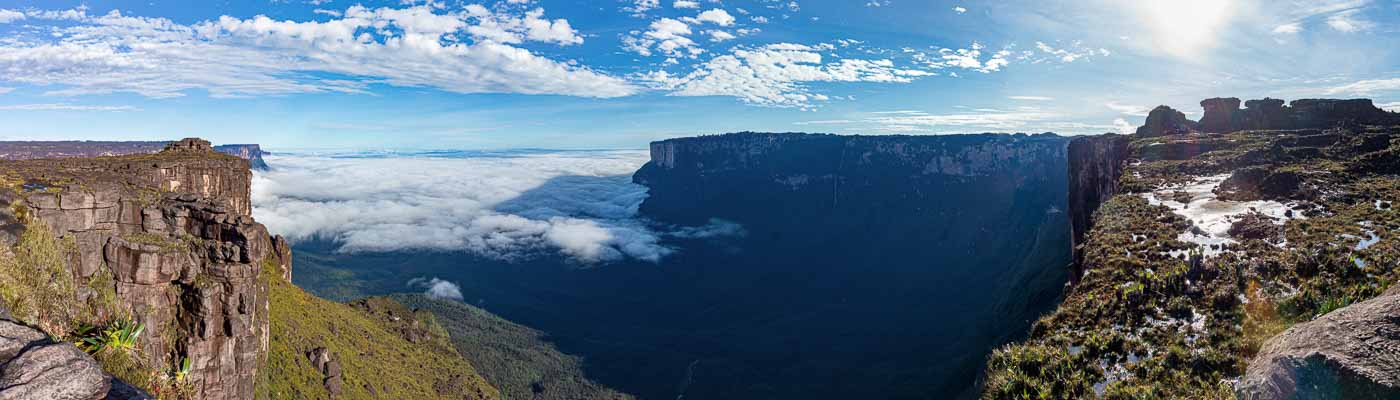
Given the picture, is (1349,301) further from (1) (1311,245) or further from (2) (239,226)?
(2) (239,226)

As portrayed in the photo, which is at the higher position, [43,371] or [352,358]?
[43,371]

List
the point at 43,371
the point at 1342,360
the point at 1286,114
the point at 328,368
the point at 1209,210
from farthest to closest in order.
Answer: the point at 1286,114 → the point at 328,368 → the point at 1209,210 → the point at 1342,360 → the point at 43,371

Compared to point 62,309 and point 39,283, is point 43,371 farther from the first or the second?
point 39,283

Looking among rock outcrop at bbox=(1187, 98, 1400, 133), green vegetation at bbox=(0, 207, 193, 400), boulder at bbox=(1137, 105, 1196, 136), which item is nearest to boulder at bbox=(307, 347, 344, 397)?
green vegetation at bbox=(0, 207, 193, 400)

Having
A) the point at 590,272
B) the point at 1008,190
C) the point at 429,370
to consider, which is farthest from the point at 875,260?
the point at 429,370

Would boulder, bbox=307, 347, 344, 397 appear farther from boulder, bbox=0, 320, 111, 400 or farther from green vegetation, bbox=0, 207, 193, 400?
boulder, bbox=0, 320, 111, 400

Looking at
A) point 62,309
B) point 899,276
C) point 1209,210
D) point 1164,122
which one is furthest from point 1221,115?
point 62,309

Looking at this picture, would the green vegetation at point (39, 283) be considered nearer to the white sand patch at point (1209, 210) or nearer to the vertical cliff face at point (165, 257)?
the vertical cliff face at point (165, 257)
